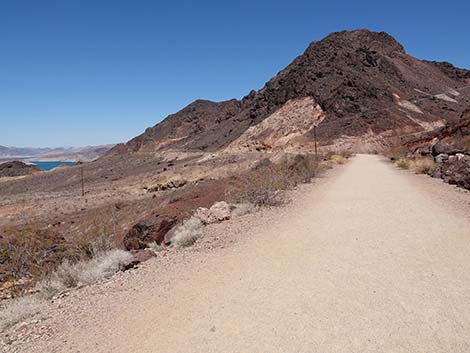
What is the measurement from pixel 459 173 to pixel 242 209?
27.4ft

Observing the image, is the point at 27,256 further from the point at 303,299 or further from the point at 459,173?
the point at 459,173

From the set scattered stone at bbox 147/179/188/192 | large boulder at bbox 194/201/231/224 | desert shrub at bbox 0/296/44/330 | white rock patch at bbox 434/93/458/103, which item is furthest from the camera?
white rock patch at bbox 434/93/458/103

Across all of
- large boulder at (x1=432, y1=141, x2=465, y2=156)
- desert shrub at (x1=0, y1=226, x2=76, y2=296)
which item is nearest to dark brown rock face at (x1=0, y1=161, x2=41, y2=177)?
large boulder at (x1=432, y1=141, x2=465, y2=156)

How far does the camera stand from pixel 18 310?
516cm

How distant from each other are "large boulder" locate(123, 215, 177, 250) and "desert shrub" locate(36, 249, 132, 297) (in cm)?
177

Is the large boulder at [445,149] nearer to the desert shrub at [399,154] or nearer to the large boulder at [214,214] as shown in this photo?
the desert shrub at [399,154]

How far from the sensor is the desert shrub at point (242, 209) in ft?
31.9

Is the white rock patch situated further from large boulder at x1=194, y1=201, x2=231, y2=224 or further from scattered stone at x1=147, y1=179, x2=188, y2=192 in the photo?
large boulder at x1=194, y1=201, x2=231, y2=224

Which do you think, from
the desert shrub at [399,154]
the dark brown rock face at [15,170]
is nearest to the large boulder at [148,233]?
the desert shrub at [399,154]

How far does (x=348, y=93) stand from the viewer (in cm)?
5541

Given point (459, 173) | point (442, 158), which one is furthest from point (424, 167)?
point (459, 173)

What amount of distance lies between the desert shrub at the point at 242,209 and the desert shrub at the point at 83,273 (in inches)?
134

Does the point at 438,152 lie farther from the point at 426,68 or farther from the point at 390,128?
the point at 426,68

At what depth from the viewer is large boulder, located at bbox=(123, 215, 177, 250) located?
8781mm
